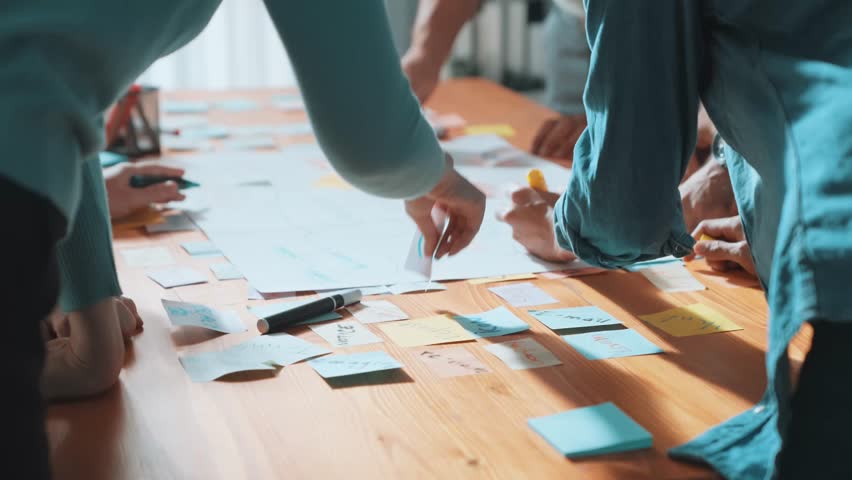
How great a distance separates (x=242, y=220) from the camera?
1.31 m

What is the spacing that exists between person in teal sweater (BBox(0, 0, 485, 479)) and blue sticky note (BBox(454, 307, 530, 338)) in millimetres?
196

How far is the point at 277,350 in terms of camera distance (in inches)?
34.9

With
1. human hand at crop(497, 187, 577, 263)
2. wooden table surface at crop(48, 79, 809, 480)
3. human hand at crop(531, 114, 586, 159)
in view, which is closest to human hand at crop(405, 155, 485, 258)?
wooden table surface at crop(48, 79, 809, 480)

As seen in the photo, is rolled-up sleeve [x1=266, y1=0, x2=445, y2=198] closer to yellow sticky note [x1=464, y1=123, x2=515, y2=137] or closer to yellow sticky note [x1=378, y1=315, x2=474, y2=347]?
yellow sticky note [x1=378, y1=315, x2=474, y2=347]

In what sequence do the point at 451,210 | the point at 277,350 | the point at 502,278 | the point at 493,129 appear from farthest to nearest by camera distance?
the point at 493,129 < the point at 502,278 < the point at 451,210 < the point at 277,350

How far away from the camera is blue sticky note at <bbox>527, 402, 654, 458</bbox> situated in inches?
28.3

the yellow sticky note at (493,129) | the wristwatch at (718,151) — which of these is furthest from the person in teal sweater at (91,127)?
the yellow sticky note at (493,129)

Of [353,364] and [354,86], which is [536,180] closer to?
[353,364]

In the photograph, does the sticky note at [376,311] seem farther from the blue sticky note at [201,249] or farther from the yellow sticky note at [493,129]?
the yellow sticky note at [493,129]

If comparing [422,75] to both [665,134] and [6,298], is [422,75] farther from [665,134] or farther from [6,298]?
[6,298]

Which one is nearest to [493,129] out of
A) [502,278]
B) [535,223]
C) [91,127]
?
[535,223]

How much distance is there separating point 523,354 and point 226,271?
0.39 m

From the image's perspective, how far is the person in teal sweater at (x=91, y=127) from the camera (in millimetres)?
525


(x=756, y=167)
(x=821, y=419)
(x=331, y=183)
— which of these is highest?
(x=756, y=167)
